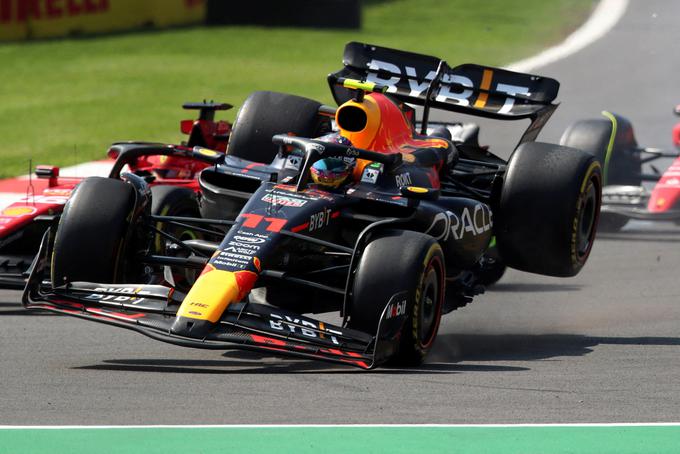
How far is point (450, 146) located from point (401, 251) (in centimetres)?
223

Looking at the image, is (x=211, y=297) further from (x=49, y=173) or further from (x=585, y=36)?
(x=585, y=36)

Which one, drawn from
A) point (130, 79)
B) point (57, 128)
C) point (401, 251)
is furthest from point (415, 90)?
point (130, 79)

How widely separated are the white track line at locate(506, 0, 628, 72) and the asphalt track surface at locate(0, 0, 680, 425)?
1573cm

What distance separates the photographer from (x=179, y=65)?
28922mm

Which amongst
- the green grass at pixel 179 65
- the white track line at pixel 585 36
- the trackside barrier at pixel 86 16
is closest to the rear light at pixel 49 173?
the green grass at pixel 179 65

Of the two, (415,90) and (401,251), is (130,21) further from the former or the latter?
(401,251)

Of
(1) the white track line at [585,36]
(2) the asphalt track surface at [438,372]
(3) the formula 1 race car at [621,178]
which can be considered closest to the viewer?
(2) the asphalt track surface at [438,372]

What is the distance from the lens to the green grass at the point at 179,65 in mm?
22203

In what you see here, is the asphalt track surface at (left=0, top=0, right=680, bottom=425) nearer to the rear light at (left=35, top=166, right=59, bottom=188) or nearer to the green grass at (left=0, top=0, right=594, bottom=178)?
the rear light at (left=35, top=166, right=59, bottom=188)

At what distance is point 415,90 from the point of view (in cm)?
1098

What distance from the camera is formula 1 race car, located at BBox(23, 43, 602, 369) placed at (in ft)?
27.3
